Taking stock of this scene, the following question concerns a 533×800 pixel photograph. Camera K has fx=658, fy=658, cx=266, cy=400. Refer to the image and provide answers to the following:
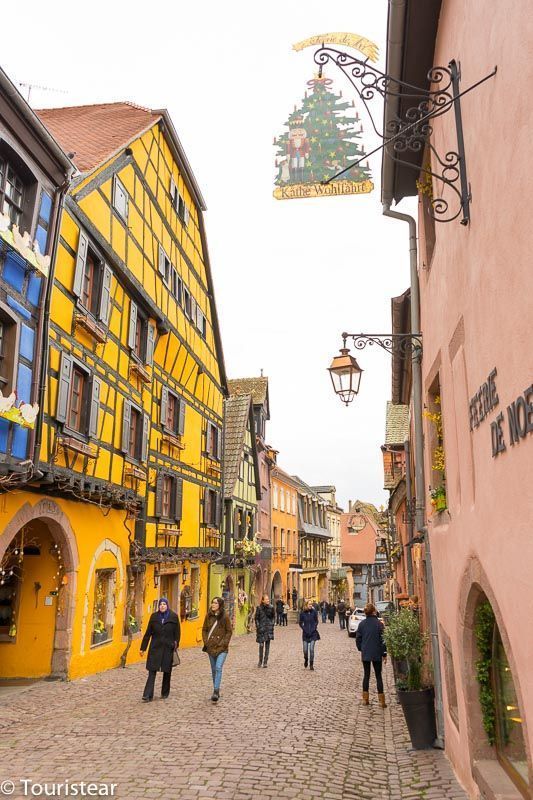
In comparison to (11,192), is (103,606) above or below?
below

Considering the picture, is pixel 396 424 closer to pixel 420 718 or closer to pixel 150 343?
pixel 150 343

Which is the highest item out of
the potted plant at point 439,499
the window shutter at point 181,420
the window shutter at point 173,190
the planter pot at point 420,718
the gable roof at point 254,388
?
the window shutter at point 173,190

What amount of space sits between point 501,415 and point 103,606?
40.5 feet

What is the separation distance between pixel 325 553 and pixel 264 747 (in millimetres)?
49529

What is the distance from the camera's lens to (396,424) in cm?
2433

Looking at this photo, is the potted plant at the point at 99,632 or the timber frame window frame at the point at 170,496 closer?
the potted plant at the point at 99,632

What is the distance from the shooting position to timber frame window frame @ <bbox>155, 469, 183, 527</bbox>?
714 inches

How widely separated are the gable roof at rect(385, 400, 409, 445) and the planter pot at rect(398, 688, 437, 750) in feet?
49.3

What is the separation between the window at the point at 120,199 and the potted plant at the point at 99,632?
30.1ft

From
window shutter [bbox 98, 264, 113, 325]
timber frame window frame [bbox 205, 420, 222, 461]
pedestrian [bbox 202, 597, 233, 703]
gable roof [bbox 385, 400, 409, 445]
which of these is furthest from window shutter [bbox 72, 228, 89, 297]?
gable roof [bbox 385, 400, 409, 445]

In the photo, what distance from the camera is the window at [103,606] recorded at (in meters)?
13.9

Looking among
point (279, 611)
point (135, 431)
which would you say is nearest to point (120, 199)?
point (135, 431)

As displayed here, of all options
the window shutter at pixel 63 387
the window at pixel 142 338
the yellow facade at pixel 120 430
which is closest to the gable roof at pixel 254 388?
the yellow facade at pixel 120 430

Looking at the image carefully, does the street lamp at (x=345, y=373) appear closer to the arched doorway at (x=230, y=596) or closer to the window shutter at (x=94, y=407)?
the window shutter at (x=94, y=407)
